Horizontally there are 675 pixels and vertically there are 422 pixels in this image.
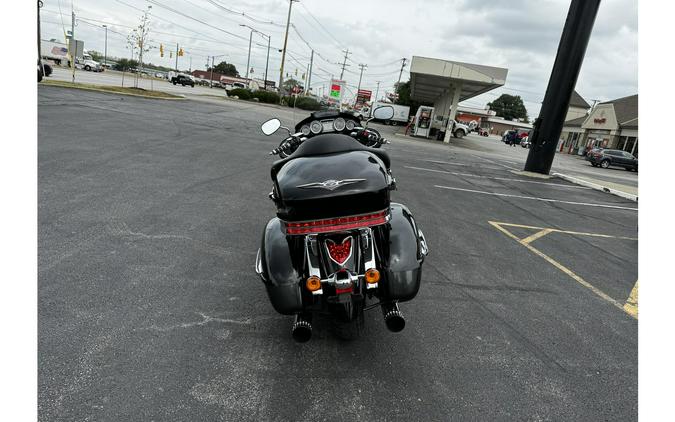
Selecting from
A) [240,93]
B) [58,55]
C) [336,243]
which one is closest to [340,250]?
[336,243]

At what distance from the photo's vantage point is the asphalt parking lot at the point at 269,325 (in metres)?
2.47

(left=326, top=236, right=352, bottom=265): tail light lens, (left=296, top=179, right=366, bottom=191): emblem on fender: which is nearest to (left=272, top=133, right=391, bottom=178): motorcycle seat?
(left=296, top=179, right=366, bottom=191): emblem on fender

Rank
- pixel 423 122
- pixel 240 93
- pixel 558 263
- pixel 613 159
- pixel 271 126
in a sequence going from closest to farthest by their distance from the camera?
pixel 271 126
pixel 558 263
pixel 613 159
pixel 423 122
pixel 240 93

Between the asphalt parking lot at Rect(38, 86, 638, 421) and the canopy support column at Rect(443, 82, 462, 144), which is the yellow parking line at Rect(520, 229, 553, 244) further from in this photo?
the canopy support column at Rect(443, 82, 462, 144)

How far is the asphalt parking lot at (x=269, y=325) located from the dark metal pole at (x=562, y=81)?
1011cm

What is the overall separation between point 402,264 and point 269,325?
1.29m

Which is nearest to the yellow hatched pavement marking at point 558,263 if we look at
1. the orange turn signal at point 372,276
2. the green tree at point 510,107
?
the orange turn signal at point 372,276

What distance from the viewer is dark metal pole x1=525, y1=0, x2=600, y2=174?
589 inches

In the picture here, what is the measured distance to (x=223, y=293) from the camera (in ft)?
12.0

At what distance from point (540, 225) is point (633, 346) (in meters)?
4.28

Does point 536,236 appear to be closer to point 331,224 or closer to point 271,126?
point 271,126

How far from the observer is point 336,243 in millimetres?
2752

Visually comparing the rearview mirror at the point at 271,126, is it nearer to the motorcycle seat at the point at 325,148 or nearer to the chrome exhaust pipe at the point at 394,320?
the motorcycle seat at the point at 325,148
